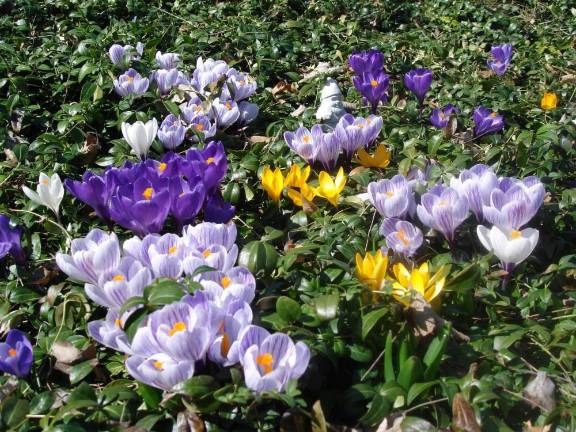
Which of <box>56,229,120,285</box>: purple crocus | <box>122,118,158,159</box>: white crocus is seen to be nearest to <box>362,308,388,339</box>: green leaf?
<box>56,229,120,285</box>: purple crocus

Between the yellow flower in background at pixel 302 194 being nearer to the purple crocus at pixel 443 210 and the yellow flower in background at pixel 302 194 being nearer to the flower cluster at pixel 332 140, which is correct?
the flower cluster at pixel 332 140

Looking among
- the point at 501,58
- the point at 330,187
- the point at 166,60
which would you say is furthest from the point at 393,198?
the point at 501,58

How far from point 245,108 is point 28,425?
1761mm

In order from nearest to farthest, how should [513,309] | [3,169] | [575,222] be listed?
[513,309], [575,222], [3,169]

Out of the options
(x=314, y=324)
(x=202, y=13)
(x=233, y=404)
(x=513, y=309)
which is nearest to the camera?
(x=233, y=404)

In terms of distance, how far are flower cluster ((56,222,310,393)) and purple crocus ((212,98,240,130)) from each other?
111 cm

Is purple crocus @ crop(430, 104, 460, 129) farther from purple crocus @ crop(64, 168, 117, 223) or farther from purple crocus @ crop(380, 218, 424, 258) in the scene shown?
purple crocus @ crop(64, 168, 117, 223)

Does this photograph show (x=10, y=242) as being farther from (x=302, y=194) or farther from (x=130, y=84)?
(x=130, y=84)

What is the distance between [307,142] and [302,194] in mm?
238

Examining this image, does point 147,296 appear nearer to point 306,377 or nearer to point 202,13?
point 306,377

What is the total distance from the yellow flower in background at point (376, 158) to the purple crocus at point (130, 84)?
1008 millimetres

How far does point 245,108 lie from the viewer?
2.93 meters

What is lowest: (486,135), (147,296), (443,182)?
(486,135)

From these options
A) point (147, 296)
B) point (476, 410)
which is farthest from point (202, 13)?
point (476, 410)
